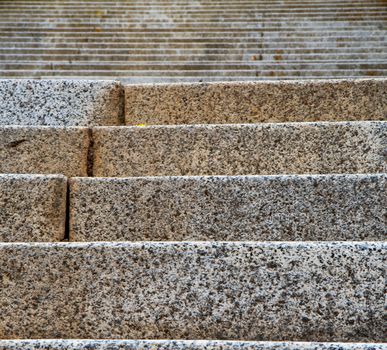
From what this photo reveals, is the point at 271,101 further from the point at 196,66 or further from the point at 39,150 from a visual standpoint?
the point at 196,66

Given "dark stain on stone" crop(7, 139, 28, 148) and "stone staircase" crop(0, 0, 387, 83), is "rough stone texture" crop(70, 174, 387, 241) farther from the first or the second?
"stone staircase" crop(0, 0, 387, 83)

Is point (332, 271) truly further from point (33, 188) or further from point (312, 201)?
point (33, 188)

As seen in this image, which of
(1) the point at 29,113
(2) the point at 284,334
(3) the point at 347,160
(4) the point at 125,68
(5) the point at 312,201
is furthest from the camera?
(4) the point at 125,68

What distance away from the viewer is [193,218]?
2.51 metres

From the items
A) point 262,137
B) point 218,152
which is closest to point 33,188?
point 218,152

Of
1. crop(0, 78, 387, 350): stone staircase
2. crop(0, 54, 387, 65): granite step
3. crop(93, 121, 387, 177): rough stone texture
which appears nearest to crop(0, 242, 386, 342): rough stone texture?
crop(0, 78, 387, 350): stone staircase

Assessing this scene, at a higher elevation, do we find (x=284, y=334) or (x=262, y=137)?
(x=262, y=137)

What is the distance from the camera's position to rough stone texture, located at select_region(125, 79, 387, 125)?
341 cm

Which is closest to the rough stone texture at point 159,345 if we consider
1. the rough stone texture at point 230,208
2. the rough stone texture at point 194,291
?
the rough stone texture at point 194,291

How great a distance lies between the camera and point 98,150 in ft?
9.82

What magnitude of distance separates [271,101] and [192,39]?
336cm

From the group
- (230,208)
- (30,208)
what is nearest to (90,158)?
(30,208)

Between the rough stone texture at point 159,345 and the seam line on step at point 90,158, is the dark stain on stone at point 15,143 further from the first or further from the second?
the rough stone texture at point 159,345

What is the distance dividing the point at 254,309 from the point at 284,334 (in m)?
0.12
